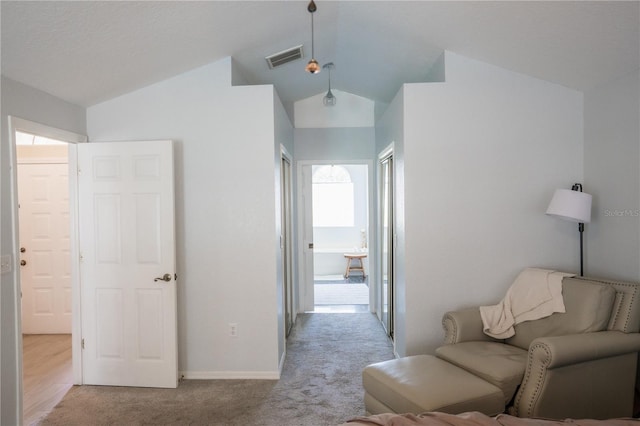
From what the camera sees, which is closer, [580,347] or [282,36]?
[580,347]

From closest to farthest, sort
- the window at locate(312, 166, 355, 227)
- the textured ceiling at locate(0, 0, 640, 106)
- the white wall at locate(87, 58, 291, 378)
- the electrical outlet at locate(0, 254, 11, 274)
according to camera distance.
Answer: the textured ceiling at locate(0, 0, 640, 106), the electrical outlet at locate(0, 254, 11, 274), the white wall at locate(87, 58, 291, 378), the window at locate(312, 166, 355, 227)

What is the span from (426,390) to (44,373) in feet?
10.6

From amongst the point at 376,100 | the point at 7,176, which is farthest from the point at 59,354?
the point at 376,100

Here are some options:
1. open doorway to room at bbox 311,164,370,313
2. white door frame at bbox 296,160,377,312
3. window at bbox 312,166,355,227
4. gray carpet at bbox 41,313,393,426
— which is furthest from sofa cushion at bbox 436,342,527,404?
window at bbox 312,166,355,227

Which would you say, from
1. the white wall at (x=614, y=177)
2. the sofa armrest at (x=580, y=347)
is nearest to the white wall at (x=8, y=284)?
the sofa armrest at (x=580, y=347)

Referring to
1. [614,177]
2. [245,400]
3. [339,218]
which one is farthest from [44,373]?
[339,218]

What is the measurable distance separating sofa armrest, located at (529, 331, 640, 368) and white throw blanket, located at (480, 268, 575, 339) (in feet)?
1.16

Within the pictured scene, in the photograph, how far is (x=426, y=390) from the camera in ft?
6.81

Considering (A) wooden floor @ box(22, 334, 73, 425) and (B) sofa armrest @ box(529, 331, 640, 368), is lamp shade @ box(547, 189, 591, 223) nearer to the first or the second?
(B) sofa armrest @ box(529, 331, 640, 368)

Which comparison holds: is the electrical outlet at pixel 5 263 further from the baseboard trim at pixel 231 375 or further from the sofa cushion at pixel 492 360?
the sofa cushion at pixel 492 360

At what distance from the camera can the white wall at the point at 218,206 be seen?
3.19 m

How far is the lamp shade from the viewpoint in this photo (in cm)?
278

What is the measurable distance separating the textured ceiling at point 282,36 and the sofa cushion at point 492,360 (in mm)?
2079

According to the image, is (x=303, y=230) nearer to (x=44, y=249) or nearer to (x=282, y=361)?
(x=282, y=361)
